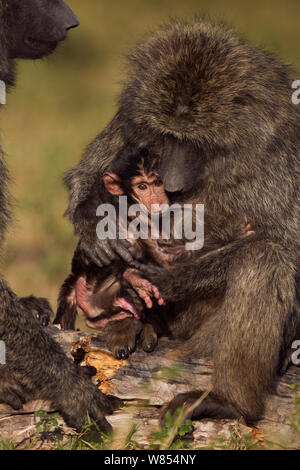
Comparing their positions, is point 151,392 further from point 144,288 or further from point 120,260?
point 120,260

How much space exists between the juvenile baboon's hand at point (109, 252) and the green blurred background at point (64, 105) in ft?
1.53

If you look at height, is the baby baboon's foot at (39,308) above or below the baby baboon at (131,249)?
below

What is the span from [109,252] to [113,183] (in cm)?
37

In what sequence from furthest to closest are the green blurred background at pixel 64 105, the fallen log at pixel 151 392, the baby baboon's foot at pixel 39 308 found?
the green blurred background at pixel 64 105
the baby baboon's foot at pixel 39 308
the fallen log at pixel 151 392

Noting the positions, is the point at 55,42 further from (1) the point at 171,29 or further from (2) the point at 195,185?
(2) the point at 195,185

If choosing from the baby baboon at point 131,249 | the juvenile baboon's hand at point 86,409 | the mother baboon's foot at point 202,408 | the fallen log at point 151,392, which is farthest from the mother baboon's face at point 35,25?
the mother baboon's foot at point 202,408

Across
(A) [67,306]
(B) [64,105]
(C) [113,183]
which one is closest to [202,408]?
(A) [67,306]

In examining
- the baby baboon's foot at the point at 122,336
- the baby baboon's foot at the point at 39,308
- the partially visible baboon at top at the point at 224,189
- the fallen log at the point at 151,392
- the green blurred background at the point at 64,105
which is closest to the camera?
the fallen log at the point at 151,392

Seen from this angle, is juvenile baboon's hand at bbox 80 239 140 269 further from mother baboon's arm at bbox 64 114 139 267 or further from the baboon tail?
the baboon tail

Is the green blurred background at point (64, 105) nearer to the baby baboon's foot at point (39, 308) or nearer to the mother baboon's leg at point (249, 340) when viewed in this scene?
the baby baboon's foot at point (39, 308)

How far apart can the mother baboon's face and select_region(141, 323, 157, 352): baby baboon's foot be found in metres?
1.57

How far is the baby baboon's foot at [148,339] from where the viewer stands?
425 centimetres

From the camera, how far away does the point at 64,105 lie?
14.8 metres

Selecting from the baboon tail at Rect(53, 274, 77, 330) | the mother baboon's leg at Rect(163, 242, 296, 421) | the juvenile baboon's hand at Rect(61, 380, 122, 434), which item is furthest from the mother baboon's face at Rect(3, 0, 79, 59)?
the juvenile baboon's hand at Rect(61, 380, 122, 434)
